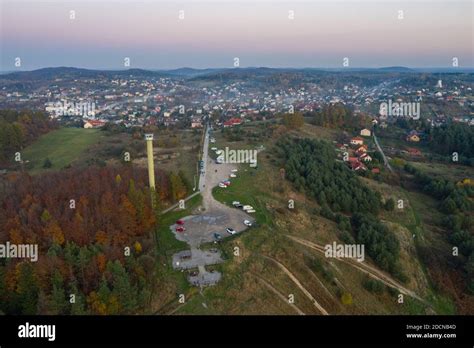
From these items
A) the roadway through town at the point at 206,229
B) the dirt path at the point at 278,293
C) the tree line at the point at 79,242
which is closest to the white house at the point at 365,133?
the roadway through town at the point at 206,229

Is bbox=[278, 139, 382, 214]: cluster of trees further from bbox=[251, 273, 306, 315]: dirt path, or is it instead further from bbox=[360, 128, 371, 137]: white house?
bbox=[360, 128, 371, 137]: white house

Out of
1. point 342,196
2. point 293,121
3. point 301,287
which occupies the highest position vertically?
point 293,121

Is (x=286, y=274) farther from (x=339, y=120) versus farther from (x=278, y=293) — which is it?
(x=339, y=120)

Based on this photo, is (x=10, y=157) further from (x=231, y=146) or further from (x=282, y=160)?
(x=282, y=160)

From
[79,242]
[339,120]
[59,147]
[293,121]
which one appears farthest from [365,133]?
[79,242]

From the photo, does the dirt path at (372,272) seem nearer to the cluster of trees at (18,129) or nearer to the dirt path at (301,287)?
the dirt path at (301,287)

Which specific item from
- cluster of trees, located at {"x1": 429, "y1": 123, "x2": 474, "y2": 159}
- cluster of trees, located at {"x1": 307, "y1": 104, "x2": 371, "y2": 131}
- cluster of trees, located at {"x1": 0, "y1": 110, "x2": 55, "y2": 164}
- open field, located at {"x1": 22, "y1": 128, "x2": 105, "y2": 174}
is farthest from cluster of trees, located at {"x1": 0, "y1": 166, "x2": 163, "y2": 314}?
cluster of trees, located at {"x1": 429, "y1": 123, "x2": 474, "y2": 159}

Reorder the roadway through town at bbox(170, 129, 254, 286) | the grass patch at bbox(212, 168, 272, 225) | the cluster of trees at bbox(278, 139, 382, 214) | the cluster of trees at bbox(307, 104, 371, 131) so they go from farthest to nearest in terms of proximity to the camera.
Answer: the cluster of trees at bbox(307, 104, 371, 131), the cluster of trees at bbox(278, 139, 382, 214), the grass patch at bbox(212, 168, 272, 225), the roadway through town at bbox(170, 129, 254, 286)
